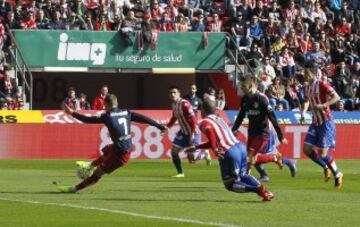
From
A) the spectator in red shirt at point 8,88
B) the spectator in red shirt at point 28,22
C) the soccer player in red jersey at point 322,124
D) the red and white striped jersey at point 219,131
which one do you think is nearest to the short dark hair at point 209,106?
the red and white striped jersey at point 219,131

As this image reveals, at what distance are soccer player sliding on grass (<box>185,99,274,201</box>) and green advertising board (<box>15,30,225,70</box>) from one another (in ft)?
75.8

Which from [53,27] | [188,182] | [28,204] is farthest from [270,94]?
[28,204]

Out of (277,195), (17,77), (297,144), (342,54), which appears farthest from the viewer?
(342,54)

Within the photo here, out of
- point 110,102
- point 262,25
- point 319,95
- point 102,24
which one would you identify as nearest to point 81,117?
point 110,102

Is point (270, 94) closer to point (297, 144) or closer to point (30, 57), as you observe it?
point (297, 144)

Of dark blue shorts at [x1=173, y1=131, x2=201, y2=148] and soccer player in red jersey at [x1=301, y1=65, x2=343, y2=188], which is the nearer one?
soccer player in red jersey at [x1=301, y1=65, x2=343, y2=188]

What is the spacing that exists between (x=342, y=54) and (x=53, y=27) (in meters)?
11.3

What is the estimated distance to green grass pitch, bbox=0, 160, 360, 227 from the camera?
651 inches

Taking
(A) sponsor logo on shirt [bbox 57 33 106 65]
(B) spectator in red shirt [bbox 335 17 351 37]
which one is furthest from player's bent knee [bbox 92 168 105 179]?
(B) spectator in red shirt [bbox 335 17 351 37]

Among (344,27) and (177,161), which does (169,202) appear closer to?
(177,161)

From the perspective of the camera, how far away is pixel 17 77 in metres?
41.4

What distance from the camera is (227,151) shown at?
1895 centimetres

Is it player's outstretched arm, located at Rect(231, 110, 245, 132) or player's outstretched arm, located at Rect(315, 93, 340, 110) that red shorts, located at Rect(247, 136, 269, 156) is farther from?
player's outstretched arm, located at Rect(315, 93, 340, 110)

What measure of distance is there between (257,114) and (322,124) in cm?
143
